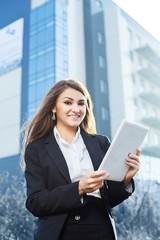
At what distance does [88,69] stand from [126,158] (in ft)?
10.4

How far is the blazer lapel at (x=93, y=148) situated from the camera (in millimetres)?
1193

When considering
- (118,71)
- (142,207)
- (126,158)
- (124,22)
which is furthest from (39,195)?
(124,22)

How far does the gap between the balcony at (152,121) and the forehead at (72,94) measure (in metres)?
3.32

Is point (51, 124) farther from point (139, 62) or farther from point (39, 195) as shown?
point (139, 62)

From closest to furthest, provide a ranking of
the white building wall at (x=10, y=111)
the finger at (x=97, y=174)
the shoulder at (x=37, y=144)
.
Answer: the finger at (x=97, y=174)
the shoulder at (x=37, y=144)
the white building wall at (x=10, y=111)

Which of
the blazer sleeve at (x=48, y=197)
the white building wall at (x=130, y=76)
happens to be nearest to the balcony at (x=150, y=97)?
the white building wall at (x=130, y=76)

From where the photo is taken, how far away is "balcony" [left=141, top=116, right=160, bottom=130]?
4497 mm

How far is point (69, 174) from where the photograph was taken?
44.1 inches

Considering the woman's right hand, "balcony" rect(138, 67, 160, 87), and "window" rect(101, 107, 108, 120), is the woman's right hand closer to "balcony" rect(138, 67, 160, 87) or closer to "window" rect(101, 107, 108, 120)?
"window" rect(101, 107, 108, 120)

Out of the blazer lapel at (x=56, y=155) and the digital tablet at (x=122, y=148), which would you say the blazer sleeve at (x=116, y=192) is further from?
the blazer lapel at (x=56, y=155)

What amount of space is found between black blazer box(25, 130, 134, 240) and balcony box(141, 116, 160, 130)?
3.32 metres

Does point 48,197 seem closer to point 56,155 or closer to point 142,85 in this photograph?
point 56,155

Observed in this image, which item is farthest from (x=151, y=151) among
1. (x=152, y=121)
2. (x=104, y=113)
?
(x=104, y=113)

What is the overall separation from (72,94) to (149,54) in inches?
149
